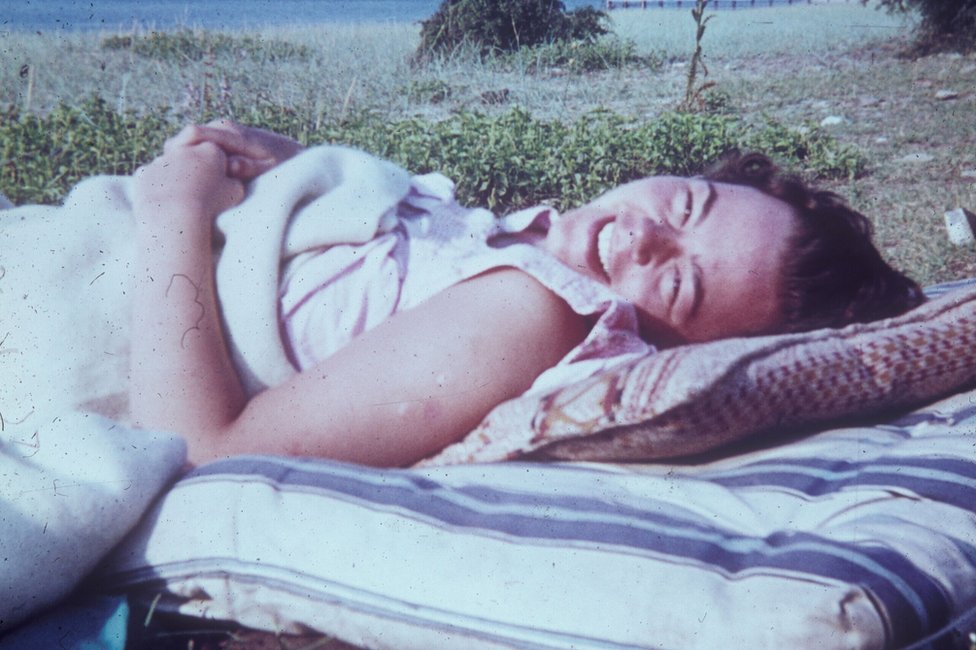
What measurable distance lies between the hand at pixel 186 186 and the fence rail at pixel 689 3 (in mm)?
857

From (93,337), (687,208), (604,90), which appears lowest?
(93,337)

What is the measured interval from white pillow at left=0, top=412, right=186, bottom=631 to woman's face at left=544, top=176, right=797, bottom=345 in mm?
639

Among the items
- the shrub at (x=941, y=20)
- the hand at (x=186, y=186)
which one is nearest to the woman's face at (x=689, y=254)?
the hand at (x=186, y=186)

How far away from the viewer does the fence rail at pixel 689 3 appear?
53.4 inches

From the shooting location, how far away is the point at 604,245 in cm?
109

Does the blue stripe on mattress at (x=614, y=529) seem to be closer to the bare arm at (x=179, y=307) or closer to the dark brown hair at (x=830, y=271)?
the bare arm at (x=179, y=307)

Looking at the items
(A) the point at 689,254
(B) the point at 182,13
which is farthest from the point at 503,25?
(A) the point at 689,254

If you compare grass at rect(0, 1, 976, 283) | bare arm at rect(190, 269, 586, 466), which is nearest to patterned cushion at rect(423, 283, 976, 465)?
bare arm at rect(190, 269, 586, 466)

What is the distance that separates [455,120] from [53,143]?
0.81 meters

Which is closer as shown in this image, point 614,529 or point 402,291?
point 614,529

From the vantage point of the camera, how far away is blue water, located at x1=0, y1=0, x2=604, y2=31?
0.89 meters

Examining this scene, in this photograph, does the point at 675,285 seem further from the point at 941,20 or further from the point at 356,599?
the point at 941,20

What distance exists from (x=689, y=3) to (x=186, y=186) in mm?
1008

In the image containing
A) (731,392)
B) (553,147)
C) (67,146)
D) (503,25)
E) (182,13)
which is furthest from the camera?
(553,147)
